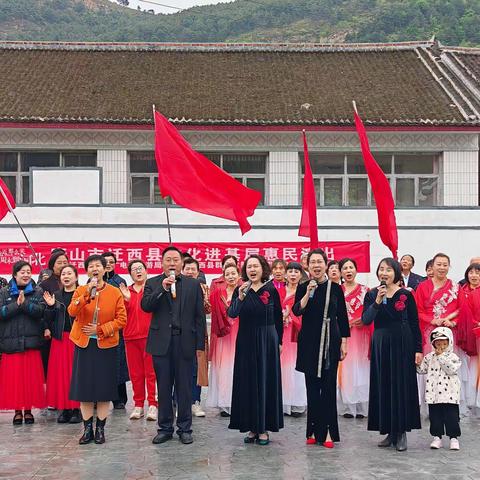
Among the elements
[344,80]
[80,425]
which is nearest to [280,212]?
[344,80]

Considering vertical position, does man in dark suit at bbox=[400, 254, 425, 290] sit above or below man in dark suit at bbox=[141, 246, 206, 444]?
above

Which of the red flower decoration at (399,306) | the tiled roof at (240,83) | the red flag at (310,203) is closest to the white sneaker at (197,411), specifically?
the red flag at (310,203)

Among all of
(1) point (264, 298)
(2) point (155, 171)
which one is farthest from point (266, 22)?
(1) point (264, 298)

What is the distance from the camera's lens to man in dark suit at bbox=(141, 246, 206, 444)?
287 inches

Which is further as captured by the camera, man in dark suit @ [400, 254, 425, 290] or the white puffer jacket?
man in dark suit @ [400, 254, 425, 290]

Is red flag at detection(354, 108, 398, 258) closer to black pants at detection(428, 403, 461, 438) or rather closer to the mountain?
black pants at detection(428, 403, 461, 438)

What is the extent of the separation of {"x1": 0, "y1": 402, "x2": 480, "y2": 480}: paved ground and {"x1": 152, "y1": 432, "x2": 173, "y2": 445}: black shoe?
2.5 inches

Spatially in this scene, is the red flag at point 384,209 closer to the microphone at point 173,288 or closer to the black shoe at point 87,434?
the microphone at point 173,288

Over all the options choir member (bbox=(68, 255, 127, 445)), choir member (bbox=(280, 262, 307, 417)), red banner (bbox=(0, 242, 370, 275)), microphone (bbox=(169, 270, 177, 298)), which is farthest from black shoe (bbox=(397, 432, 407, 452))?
red banner (bbox=(0, 242, 370, 275))

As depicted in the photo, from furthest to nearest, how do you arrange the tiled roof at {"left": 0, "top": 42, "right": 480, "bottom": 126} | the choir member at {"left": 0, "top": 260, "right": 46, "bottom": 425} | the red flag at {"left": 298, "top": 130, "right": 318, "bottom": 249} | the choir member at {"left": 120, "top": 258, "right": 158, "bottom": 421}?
the tiled roof at {"left": 0, "top": 42, "right": 480, "bottom": 126}
the red flag at {"left": 298, "top": 130, "right": 318, "bottom": 249}
the choir member at {"left": 120, "top": 258, "right": 158, "bottom": 421}
the choir member at {"left": 0, "top": 260, "right": 46, "bottom": 425}

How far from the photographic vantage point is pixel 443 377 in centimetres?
723

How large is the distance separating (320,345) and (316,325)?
180 millimetres

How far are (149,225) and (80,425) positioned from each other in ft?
32.8

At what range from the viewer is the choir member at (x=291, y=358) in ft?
28.9
